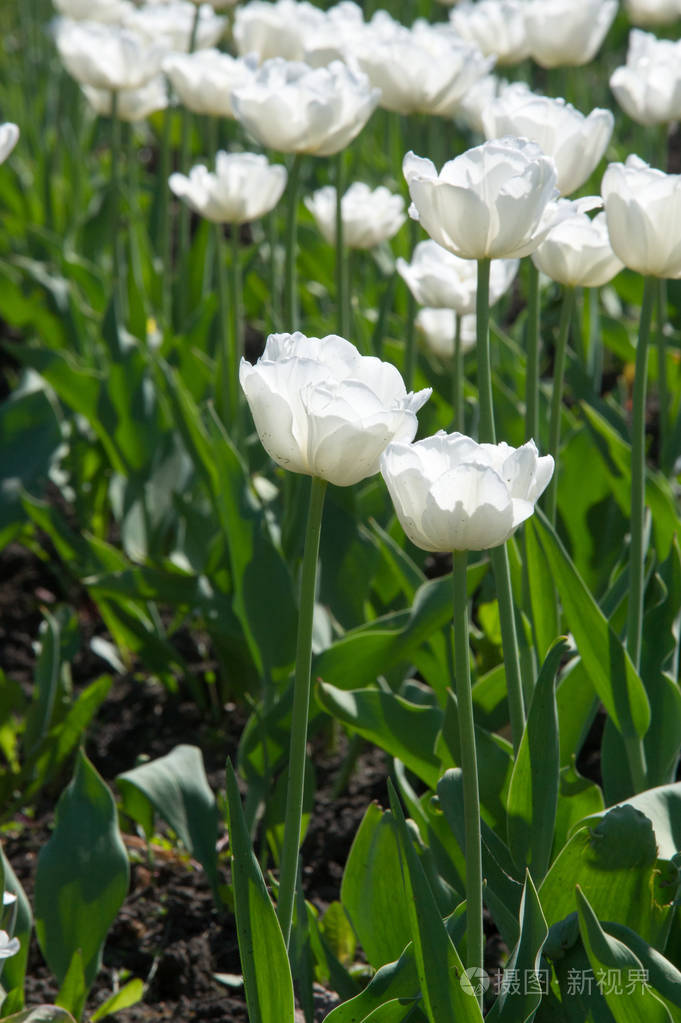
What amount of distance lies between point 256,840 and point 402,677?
12.4 inches

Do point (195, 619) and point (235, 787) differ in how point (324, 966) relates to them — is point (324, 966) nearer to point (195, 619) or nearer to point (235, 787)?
point (235, 787)

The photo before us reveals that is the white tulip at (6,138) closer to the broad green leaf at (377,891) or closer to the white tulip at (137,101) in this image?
the broad green leaf at (377,891)

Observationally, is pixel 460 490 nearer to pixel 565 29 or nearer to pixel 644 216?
pixel 644 216

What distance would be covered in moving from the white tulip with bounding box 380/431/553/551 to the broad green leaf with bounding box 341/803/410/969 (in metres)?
0.44

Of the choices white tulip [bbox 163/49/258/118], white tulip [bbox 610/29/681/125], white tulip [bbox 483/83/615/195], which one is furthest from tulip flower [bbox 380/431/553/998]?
white tulip [bbox 163/49/258/118]

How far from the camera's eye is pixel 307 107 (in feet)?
4.99

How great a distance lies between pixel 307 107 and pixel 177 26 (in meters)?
1.41

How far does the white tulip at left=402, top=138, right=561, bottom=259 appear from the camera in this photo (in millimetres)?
988

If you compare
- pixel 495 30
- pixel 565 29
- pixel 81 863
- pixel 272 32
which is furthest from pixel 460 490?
pixel 495 30

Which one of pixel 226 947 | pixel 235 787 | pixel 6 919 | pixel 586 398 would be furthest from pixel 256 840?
pixel 586 398

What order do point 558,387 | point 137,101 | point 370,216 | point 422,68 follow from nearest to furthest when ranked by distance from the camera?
point 558,387, point 422,68, point 370,216, point 137,101

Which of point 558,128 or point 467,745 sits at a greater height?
point 558,128

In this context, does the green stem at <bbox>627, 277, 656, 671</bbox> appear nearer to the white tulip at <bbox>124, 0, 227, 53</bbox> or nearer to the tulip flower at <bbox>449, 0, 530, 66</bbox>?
the tulip flower at <bbox>449, 0, 530, 66</bbox>

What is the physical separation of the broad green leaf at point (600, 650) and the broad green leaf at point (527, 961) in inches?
15.1
